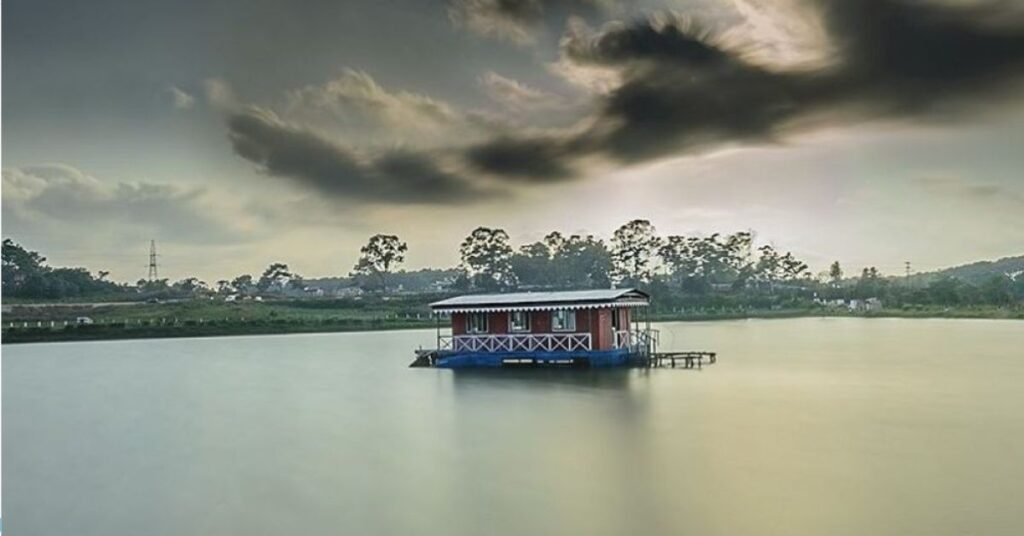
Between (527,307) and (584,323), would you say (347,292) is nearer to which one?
(527,307)

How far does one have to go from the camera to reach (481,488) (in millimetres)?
6562

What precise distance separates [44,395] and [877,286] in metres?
39.3

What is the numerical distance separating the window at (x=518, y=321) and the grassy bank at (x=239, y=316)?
18247 millimetres

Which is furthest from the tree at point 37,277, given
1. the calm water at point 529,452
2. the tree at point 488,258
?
the calm water at point 529,452

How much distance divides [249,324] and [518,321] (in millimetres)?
19317

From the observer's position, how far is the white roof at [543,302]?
46.8 feet

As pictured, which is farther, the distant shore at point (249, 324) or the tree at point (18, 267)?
the tree at point (18, 267)

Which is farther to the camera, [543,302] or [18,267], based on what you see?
[18,267]

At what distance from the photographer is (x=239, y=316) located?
3362cm

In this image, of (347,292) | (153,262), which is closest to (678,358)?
(153,262)

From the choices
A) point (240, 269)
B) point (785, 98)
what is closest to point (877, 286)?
point (785, 98)

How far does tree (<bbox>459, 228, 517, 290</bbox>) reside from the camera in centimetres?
4041

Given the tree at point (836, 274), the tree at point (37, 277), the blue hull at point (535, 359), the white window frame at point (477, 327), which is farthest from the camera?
the tree at point (836, 274)

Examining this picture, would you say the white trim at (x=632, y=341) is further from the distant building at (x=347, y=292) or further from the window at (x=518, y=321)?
the distant building at (x=347, y=292)
